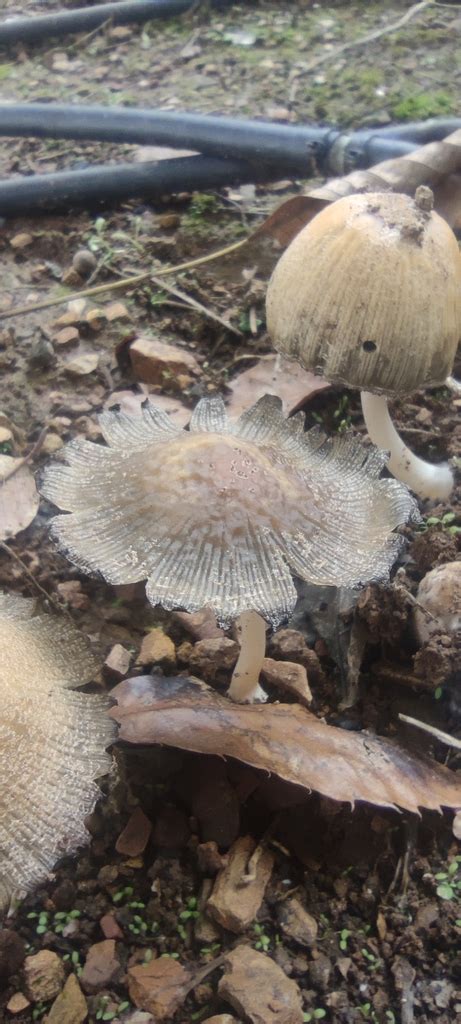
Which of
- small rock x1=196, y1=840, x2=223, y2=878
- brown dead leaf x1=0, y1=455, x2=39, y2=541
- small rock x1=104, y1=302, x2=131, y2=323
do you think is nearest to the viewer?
small rock x1=196, y1=840, x2=223, y2=878

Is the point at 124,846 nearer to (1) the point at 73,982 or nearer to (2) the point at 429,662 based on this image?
(1) the point at 73,982

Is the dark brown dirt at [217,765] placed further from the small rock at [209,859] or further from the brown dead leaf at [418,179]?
the brown dead leaf at [418,179]

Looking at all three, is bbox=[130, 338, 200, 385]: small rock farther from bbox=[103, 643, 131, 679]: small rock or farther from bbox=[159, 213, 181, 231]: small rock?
bbox=[103, 643, 131, 679]: small rock

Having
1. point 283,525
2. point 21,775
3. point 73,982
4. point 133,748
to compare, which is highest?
point 283,525

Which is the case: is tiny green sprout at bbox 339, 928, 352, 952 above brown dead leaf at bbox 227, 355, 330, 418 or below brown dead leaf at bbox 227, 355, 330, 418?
below

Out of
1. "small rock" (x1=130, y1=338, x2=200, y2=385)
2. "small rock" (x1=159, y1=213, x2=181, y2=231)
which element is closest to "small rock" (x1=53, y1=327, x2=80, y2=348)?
"small rock" (x1=130, y1=338, x2=200, y2=385)

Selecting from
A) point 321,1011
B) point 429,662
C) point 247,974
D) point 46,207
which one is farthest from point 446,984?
point 46,207
